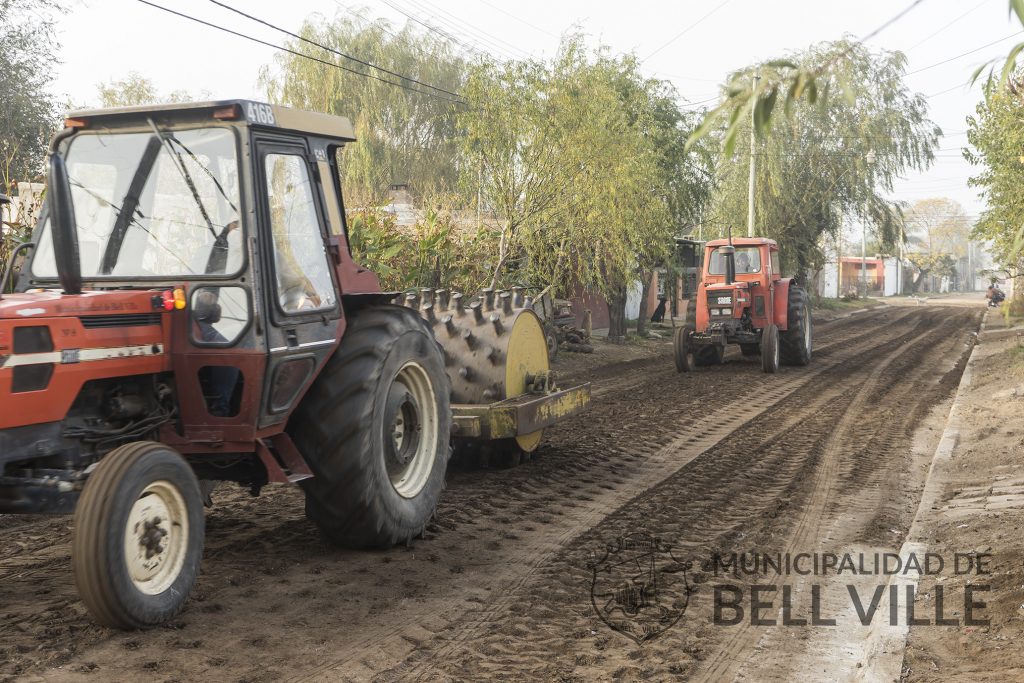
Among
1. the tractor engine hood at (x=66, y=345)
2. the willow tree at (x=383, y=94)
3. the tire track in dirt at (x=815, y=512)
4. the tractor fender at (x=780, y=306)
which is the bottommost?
the tire track in dirt at (x=815, y=512)

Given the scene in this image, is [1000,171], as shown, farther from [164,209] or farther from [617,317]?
[164,209]

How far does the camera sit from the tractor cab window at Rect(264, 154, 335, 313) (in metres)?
5.34

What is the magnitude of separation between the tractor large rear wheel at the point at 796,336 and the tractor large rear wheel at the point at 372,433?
13.7 m

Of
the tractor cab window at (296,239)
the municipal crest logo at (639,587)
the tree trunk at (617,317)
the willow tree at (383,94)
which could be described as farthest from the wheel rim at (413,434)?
the willow tree at (383,94)

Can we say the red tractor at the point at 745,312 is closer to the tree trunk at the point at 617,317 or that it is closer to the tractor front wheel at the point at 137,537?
the tree trunk at the point at 617,317

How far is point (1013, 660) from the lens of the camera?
172 inches

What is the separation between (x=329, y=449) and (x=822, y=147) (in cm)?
3286

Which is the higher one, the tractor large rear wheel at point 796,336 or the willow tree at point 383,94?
the willow tree at point 383,94

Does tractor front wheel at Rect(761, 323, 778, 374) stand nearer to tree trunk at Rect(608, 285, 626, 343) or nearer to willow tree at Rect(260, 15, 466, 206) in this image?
tree trunk at Rect(608, 285, 626, 343)

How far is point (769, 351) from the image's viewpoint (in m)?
17.6

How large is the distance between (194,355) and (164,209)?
82 cm

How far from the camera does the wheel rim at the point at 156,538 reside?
437 centimetres

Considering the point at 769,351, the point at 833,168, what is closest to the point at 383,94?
the point at 833,168

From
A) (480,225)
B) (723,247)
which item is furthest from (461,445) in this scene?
(723,247)
